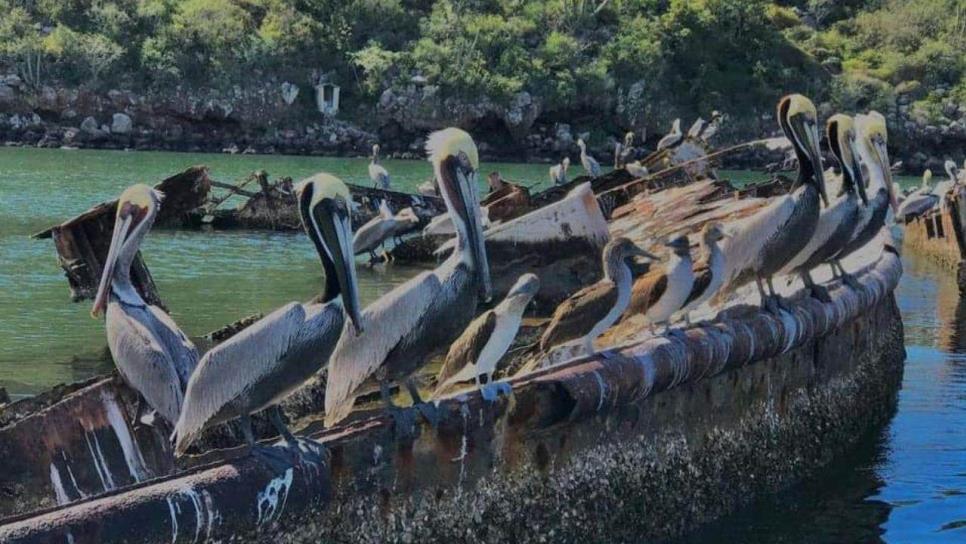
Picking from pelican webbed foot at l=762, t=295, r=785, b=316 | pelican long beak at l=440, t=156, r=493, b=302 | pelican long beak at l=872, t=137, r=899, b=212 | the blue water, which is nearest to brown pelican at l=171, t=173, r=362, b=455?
pelican long beak at l=440, t=156, r=493, b=302

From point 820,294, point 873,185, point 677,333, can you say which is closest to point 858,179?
point 873,185

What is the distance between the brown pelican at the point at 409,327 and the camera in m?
6.05

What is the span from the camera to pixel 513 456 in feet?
21.0

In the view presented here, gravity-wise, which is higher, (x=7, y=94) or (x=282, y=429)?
(x=7, y=94)

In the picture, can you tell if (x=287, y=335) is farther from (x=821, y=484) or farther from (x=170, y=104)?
(x=170, y=104)

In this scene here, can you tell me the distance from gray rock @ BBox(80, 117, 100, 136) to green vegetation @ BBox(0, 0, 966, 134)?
9.20 feet

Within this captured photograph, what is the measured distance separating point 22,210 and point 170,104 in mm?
36428

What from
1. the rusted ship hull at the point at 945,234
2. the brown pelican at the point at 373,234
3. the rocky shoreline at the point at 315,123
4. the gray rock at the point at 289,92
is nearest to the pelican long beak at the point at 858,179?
the rusted ship hull at the point at 945,234

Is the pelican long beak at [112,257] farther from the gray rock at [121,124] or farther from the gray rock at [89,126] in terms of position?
the gray rock at [121,124]

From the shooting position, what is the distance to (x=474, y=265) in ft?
21.4

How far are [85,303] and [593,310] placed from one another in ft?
35.6

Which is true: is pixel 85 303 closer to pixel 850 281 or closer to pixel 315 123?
pixel 850 281

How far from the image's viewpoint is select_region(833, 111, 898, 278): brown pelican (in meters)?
10.9

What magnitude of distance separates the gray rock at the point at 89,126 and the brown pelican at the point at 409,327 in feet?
191
